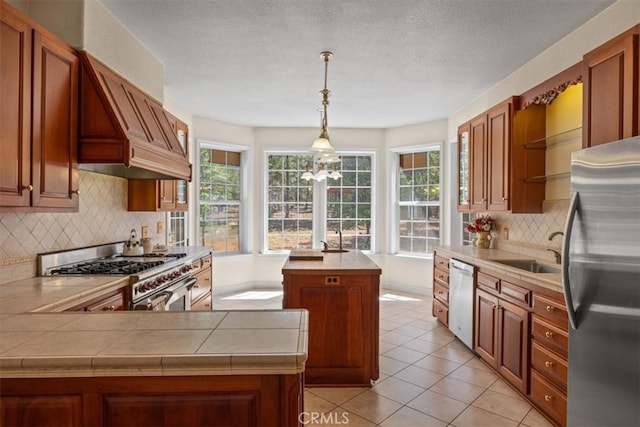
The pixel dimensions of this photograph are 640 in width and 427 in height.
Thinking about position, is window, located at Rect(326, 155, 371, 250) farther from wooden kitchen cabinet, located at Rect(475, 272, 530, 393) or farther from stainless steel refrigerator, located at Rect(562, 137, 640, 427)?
stainless steel refrigerator, located at Rect(562, 137, 640, 427)

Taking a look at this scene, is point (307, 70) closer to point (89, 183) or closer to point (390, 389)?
point (89, 183)

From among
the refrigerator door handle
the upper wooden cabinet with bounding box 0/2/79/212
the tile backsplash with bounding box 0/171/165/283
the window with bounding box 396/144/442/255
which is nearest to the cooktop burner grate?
the tile backsplash with bounding box 0/171/165/283

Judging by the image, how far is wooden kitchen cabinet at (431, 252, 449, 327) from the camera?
4023 mm

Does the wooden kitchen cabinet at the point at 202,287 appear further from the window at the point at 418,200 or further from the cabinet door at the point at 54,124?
the window at the point at 418,200

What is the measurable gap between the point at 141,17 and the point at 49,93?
0.93 meters

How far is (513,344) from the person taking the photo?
2.69 meters

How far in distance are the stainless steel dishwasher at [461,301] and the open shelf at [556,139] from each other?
4.00 ft

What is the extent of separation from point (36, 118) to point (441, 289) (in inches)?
151

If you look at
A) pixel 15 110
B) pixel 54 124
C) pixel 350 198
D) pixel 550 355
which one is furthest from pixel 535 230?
pixel 15 110

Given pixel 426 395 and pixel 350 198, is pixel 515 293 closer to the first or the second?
pixel 426 395

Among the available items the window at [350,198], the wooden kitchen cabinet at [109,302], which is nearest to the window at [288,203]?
the window at [350,198]

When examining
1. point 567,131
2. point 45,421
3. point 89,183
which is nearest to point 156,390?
point 45,421

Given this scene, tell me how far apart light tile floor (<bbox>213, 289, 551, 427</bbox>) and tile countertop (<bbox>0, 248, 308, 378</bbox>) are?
1361 millimetres

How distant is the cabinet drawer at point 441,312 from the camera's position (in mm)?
4027
